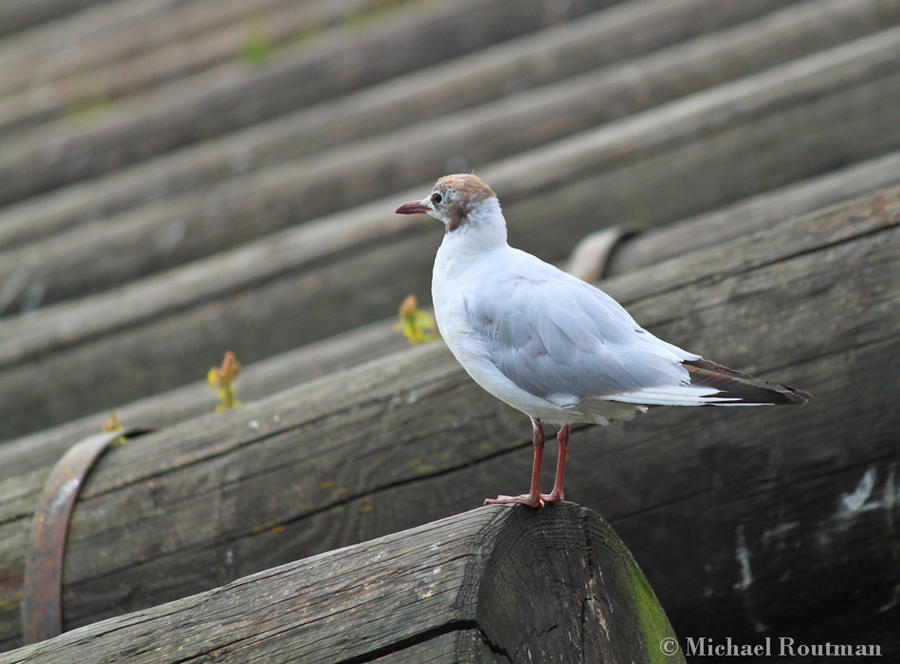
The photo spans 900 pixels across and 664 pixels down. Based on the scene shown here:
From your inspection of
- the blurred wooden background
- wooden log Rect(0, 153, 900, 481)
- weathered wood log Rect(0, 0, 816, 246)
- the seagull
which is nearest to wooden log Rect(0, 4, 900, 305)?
the blurred wooden background

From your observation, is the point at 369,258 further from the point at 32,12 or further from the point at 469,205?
the point at 32,12

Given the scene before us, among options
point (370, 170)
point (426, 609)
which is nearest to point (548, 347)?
point (426, 609)

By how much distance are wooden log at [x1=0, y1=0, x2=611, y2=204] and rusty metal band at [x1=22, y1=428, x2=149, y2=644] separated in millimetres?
2893

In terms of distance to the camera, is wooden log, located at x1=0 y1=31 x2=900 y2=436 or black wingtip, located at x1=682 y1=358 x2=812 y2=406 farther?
wooden log, located at x1=0 y1=31 x2=900 y2=436

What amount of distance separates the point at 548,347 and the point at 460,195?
424mm

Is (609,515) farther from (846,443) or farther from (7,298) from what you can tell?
(7,298)

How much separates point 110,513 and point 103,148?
10.2ft

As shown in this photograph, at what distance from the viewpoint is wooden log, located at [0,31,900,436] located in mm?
3494

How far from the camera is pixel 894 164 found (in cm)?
296

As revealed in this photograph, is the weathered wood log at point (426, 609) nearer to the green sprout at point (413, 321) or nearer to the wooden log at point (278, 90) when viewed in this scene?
the green sprout at point (413, 321)

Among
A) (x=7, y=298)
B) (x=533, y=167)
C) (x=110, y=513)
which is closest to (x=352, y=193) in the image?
(x=533, y=167)

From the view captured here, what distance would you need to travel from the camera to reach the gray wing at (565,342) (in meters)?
1.83

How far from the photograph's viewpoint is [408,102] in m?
4.61

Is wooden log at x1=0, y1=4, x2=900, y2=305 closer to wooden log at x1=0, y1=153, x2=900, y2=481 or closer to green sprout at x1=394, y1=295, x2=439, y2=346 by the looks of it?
wooden log at x1=0, y1=153, x2=900, y2=481
